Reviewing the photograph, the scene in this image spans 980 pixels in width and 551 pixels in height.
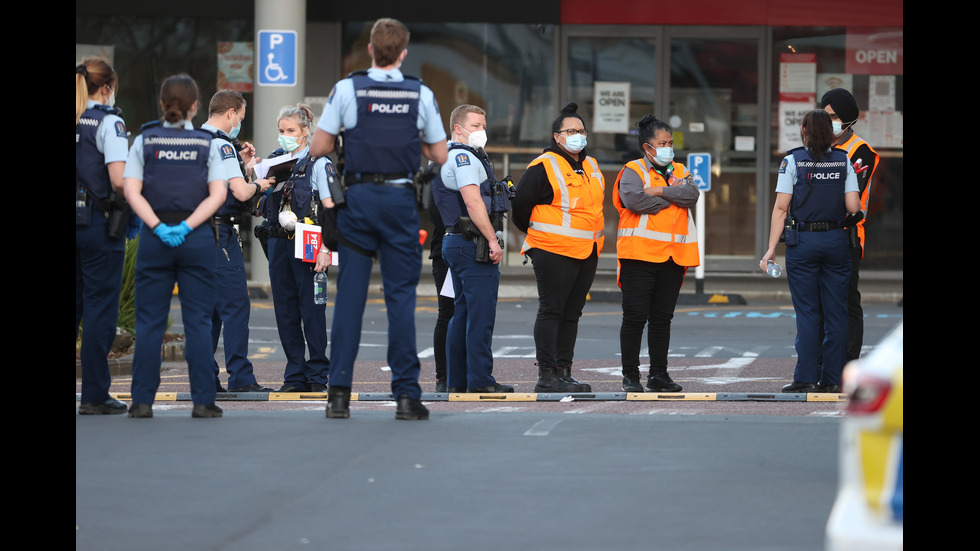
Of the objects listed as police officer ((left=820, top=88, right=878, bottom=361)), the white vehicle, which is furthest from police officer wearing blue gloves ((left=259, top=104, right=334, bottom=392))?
the white vehicle

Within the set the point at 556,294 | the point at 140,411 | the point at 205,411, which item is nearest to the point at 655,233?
the point at 556,294

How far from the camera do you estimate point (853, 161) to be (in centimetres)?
1009

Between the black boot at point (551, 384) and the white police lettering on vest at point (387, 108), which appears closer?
the white police lettering on vest at point (387, 108)

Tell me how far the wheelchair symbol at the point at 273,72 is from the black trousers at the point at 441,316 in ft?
32.6

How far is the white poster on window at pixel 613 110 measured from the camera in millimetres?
21422

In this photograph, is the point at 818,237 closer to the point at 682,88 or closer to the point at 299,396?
the point at 299,396

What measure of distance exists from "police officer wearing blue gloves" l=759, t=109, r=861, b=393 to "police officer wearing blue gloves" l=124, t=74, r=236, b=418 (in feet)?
12.6

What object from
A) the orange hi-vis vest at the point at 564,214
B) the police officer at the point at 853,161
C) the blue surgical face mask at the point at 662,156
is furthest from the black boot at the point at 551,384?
the police officer at the point at 853,161

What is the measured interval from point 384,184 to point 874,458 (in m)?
4.27

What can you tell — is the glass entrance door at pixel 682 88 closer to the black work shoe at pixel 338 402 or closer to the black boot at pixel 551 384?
the black boot at pixel 551 384

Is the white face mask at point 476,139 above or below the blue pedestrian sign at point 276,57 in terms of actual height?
below
